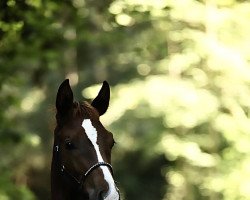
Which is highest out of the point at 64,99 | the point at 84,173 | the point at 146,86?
the point at 64,99

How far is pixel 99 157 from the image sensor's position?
537 centimetres

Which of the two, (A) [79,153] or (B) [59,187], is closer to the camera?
(A) [79,153]

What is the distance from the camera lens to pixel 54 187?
5.66 m

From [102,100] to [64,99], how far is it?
1.43 ft

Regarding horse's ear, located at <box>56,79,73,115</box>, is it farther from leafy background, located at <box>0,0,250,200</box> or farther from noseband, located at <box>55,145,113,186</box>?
noseband, located at <box>55,145,113,186</box>

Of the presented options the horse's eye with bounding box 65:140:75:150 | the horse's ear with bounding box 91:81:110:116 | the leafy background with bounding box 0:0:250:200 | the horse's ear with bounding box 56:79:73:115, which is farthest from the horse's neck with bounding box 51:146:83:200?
the horse's ear with bounding box 91:81:110:116

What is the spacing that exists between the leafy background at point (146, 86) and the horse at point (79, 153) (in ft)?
1.05

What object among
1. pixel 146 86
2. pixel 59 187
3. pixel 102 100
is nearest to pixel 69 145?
pixel 59 187

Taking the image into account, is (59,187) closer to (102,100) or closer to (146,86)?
(102,100)

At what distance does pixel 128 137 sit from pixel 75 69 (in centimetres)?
310

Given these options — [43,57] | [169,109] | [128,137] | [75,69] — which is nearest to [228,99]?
[169,109]

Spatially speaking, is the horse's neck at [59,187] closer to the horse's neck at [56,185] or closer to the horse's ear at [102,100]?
the horse's neck at [56,185]

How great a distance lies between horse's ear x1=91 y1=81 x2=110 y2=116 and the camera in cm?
600

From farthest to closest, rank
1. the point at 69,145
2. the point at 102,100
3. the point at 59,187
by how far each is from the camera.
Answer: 1. the point at 102,100
2. the point at 59,187
3. the point at 69,145
